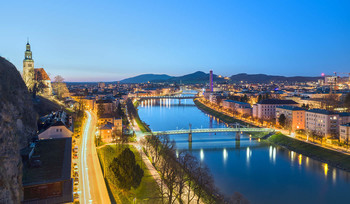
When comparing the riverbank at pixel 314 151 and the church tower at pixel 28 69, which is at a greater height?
the church tower at pixel 28 69

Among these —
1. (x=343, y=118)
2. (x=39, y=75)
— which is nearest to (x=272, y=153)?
(x=343, y=118)

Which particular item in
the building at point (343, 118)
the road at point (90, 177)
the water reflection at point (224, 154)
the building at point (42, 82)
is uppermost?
the building at point (42, 82)

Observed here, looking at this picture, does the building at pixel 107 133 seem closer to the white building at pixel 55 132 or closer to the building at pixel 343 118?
the white building at pixel 55 132

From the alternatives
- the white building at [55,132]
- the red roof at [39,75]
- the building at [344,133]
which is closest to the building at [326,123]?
the building at [344,133]

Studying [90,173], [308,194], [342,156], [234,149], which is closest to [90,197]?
[90,173]

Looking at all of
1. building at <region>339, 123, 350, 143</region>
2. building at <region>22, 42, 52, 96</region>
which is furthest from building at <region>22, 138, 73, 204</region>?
building at <region>22, 42, 52, 96</region>

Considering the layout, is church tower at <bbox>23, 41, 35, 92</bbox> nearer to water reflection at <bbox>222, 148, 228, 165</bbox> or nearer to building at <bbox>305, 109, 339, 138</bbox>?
water reflection at <bbox>222, 148, 228, 165</bbox>
